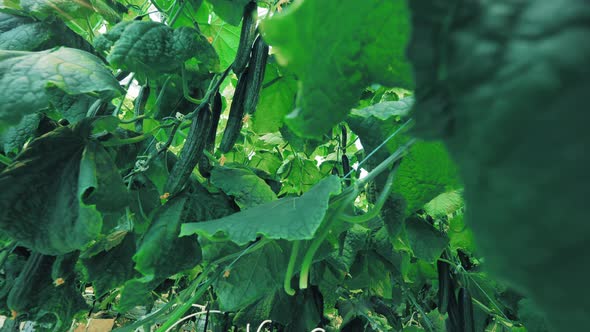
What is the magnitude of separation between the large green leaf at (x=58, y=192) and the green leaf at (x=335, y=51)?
16.1 inches

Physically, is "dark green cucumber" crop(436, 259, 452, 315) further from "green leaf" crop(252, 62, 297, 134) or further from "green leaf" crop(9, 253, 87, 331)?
"green leaf" crop(9, 253, 87, 331)

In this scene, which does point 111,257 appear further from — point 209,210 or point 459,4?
point 459,4

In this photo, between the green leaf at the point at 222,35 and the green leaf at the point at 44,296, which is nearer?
the green leaf at the point at 44,296

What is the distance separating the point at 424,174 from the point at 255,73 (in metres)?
0.36

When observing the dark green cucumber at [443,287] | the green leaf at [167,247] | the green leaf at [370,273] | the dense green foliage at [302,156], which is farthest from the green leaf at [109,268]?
the dark green cucumber at [443,287]

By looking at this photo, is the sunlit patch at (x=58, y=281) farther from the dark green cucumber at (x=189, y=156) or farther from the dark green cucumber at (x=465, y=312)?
the dark green cucumber at (x=465, y=312)

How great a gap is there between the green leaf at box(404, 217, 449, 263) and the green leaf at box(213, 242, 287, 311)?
27cm

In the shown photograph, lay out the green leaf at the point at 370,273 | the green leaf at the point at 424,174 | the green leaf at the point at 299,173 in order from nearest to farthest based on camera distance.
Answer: the green leaf at the point at 424,174 → the green leaf at the point at 370,273 → the green leaf at the point at 299,173

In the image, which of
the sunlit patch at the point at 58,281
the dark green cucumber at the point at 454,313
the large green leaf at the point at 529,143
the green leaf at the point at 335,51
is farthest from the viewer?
the dark green cucumber at the point at 454,313

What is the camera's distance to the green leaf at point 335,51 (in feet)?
0.98

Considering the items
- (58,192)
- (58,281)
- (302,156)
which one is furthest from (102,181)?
(302,156)

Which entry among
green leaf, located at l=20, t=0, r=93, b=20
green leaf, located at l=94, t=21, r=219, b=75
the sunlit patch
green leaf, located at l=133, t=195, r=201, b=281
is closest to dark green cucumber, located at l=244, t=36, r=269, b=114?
green leaf, located at l=94, t=21, r=219, b=75

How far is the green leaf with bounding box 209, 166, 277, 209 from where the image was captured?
84 cm

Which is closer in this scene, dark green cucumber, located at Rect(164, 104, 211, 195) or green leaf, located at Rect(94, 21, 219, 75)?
green leaf, located at Rect(94, 21, 219, 75)
